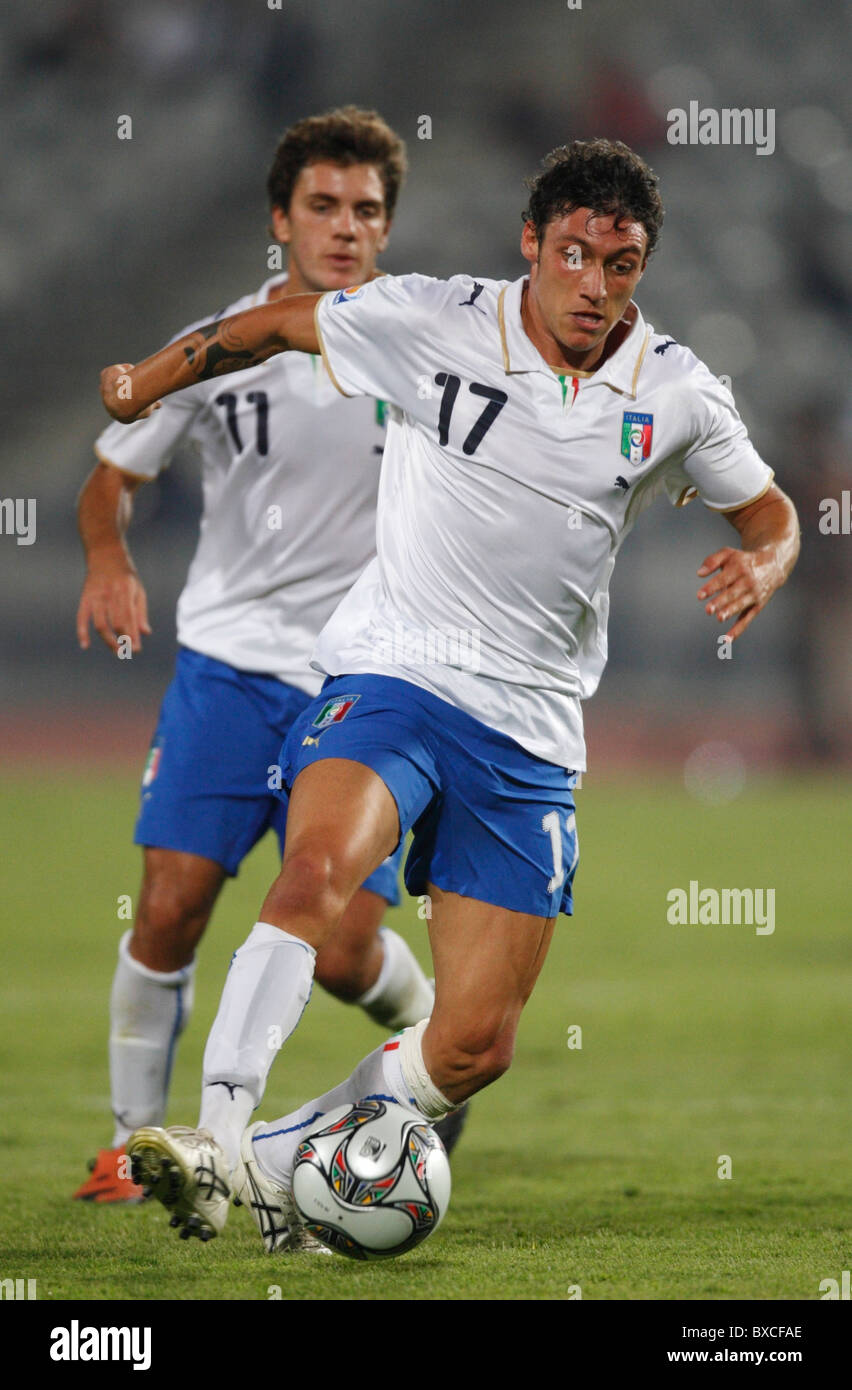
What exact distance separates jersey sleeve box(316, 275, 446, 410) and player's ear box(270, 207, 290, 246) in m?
1.50

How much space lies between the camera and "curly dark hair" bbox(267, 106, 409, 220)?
5195 mm

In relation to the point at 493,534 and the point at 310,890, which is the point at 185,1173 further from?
the point at 493,534

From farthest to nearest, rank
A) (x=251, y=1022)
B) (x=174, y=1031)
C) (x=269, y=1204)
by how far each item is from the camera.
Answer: (x=174, y=1031), (x=269, y=1204), (x=251, y=1022)

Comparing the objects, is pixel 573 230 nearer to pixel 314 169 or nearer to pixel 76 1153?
pixel 314 169

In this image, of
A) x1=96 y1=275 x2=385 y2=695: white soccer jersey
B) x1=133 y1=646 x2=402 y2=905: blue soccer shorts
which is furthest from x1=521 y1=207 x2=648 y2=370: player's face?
x1=133 y1=646 x2=402 y2=905: blue soccer shorts

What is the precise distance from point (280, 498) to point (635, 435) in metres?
1.51

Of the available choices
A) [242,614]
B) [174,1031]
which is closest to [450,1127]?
[174,1031]

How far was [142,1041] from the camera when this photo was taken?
16.3 feet

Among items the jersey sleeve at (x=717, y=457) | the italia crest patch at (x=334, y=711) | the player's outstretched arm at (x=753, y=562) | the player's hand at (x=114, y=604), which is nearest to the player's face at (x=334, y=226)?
the player's hand at (x=114, y=604)

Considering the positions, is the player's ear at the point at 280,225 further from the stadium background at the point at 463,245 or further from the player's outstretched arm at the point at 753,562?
the stadium background at the point at 463,245

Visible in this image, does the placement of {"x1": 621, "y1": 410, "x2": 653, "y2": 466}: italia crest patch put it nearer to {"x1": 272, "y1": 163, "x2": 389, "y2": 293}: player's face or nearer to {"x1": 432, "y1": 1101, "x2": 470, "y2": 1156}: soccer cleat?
{"x1": 272, "y1": 163, "x2": 389, "y2": 293}: player's face

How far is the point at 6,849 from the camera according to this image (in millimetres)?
13109

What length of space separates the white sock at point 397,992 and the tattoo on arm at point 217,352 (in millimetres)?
1905

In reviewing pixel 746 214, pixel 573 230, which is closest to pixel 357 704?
pixel 573 230
